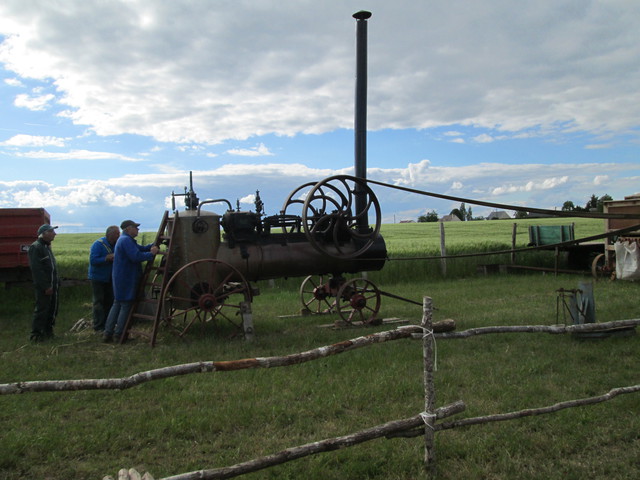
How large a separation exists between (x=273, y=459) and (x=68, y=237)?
25.2 metres

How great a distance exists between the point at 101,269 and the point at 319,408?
5166 mm

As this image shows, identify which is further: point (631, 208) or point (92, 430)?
point (631, 208)

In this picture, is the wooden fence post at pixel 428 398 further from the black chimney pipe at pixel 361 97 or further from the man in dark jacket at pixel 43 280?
the man in dark jacket at pixel 43 280

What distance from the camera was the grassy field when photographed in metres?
3.50

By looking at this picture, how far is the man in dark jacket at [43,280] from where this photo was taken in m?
7.28

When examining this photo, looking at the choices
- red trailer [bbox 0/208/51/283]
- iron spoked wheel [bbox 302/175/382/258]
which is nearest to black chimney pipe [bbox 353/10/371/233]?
iron spoked wheel [bbox 302/175/382/258]

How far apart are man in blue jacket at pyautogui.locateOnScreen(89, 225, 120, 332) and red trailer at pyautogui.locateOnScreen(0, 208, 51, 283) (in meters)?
2.69

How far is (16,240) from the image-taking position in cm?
1010

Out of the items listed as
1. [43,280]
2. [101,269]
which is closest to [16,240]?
[101,269]

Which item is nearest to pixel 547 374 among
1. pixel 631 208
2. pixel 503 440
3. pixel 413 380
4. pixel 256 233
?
pixel 413 380

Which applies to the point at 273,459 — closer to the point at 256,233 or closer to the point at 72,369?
the point at 72,369

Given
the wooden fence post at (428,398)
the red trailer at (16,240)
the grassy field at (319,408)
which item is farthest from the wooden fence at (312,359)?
the red trailer at (16,240)

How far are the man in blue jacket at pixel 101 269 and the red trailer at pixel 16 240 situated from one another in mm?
2685

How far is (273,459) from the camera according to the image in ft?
9.66
